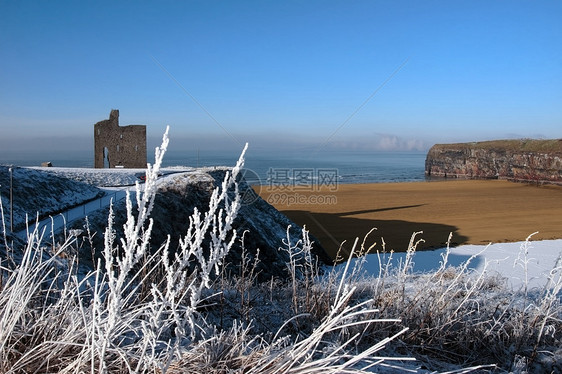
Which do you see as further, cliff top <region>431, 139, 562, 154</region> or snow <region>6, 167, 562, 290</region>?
cliff top <region>431, 139, 562, 154</region>

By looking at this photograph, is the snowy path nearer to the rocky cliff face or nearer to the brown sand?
the brown sand

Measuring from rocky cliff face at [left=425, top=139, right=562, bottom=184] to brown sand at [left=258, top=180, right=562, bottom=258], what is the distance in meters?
6.20

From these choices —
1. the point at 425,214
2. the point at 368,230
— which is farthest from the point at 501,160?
the point at 368,230

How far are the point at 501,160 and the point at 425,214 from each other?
26578 millimetres

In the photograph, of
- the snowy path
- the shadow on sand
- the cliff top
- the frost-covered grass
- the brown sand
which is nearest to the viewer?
the frost-covered grass

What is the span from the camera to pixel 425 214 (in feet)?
64.8

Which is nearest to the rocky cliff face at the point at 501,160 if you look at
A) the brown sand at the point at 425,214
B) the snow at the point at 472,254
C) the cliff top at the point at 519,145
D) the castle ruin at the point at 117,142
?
the cliff top at the point at 519,145

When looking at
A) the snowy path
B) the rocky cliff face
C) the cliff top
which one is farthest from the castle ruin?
the cliff top

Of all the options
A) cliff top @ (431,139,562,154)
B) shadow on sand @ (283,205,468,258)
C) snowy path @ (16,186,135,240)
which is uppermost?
cliff top @ (431,139,562,154)

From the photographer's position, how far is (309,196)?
90.0 feet

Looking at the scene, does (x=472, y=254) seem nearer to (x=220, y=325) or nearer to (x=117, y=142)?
(x=220, y=325)

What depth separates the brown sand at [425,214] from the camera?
1461cm

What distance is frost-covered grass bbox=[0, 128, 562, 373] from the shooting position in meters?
1.86

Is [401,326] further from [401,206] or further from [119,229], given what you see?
[401,206]
